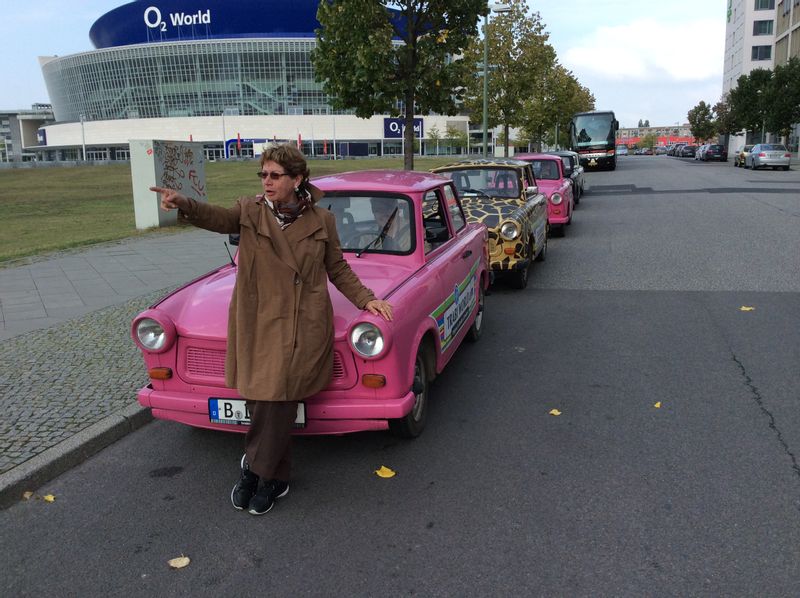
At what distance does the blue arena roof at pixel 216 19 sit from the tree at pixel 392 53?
9580cm

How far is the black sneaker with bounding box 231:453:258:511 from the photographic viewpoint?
11.2 ft

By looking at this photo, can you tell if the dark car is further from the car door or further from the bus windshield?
the car door

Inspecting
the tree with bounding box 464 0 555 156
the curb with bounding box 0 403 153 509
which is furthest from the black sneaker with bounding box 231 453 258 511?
the tree with bounding box 464 0 555 156

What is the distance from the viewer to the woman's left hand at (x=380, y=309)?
3.55m

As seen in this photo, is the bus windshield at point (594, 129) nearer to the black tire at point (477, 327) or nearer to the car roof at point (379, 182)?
the black tire at point (477, 327)

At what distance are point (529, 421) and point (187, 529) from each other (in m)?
2.25

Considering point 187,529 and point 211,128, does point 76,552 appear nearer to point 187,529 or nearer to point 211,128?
point 187,529

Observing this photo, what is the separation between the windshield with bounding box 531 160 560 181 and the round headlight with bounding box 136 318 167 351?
37.0 feet

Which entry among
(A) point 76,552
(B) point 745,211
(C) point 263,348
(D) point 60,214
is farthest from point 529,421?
(D) point 60,214

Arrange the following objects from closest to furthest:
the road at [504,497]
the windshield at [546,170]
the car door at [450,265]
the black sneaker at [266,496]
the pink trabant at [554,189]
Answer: the road at [504,497] → the black sneaker at [266,496] → the car door at [450,265] → the pink trabant at [554,189] → the windshield at [546,170]

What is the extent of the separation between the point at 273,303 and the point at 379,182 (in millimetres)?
2052

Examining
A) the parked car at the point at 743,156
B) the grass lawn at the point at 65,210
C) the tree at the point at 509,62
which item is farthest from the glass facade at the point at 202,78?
the tree at the point at 509,62

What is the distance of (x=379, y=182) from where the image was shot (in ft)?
16.3

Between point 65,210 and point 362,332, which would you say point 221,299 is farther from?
point 65,210
